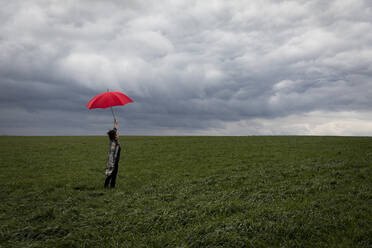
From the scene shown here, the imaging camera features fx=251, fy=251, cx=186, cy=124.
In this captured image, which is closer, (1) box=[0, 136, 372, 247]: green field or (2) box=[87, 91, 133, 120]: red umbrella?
(1) box=[0, 136, 372, 247]: green field

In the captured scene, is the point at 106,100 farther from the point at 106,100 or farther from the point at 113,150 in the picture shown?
the point at 113,150

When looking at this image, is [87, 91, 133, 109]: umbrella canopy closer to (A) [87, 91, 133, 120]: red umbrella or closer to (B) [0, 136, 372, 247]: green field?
(A) [87, 91, 133, 120]: red umbrella

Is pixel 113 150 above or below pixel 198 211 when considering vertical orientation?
above

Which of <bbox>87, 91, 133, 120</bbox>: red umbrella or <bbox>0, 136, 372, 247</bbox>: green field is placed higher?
<bbox>87, 91, 133, 120</bbox>: red umbrella

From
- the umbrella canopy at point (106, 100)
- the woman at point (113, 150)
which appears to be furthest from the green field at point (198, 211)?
the umbrella canopy at point (106, 100)

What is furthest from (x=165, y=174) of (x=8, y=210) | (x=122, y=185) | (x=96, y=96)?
(x=8, y=210)

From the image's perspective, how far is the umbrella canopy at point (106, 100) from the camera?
1198 cm

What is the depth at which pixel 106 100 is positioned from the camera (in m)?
12.1

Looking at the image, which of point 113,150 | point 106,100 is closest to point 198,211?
point 106,100

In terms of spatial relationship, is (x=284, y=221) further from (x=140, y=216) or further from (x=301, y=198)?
(x=140, y=216)

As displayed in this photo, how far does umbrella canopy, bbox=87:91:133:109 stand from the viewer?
12.0 metres

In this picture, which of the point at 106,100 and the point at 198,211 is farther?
the point at 106,100

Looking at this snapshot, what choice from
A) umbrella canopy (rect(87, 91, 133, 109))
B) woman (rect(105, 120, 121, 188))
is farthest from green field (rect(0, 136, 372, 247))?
umbrella canopy (rect(87, 91, 133, 109))

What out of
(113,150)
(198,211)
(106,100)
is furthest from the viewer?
(113,150)
